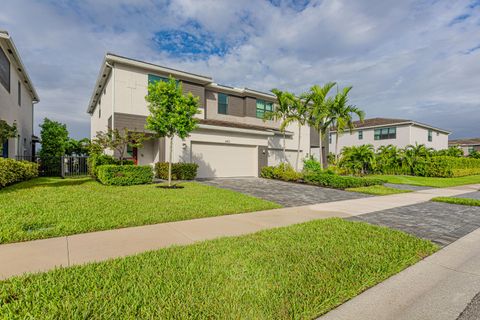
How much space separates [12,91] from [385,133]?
38.6 m

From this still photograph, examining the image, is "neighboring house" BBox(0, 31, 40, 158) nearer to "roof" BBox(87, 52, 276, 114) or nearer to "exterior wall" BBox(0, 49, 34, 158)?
"exterior wall" BBox(0, 49, 34, 158)

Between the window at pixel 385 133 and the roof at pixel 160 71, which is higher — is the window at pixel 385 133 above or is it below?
below

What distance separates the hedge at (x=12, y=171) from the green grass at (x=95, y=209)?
153 cm

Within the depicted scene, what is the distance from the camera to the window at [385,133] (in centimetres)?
3185

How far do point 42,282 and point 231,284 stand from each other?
2.21 meters

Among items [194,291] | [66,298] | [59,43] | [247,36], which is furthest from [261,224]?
[59,43]

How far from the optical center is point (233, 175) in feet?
56.8

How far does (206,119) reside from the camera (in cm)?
1817

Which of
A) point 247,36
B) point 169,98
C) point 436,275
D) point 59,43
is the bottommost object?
point 436,275

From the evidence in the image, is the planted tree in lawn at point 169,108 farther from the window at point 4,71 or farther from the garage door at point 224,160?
the window at point 4,71

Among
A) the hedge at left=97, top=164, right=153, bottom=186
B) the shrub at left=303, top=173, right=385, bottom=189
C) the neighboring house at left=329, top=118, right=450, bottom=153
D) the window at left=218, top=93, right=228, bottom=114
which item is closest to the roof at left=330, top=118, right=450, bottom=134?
the neighboring house at left=329, top=118, right=450, bottom=153

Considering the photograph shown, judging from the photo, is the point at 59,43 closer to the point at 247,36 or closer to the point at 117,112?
the point at 117,112

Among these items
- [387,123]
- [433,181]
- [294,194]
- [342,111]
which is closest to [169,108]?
[294,194]

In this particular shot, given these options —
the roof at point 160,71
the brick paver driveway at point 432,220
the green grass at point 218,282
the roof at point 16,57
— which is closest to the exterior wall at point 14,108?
the roof at point 16,57
